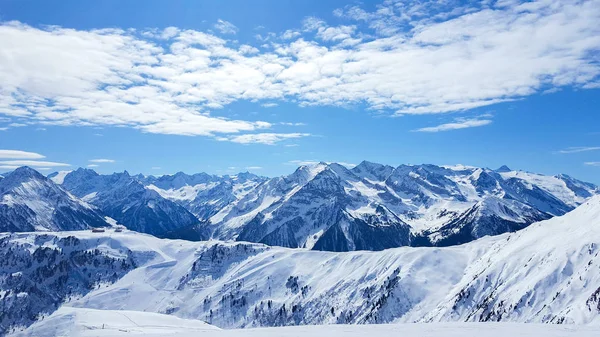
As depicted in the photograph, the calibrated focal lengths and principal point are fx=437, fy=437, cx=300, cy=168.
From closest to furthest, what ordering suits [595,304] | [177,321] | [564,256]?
[595,304], [177,321], [564,256]

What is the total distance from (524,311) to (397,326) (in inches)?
6094

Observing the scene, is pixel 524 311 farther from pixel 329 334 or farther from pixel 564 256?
pixel 329 334

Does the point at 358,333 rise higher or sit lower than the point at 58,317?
higher

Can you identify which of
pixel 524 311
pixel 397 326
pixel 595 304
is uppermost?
pixel 397 326

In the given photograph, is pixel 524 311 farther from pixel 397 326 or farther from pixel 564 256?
pixel 397 326

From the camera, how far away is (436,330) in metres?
51.7

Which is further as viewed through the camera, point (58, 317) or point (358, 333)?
point (58, 317)

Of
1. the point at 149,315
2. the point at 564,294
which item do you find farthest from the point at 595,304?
the point at 149,315

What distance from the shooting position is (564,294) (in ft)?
574

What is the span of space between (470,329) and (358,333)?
1347 cm

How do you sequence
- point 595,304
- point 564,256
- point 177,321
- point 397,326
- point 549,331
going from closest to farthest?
point 549,331
point 397,326
point 595,304
point 177,321
point 564,256

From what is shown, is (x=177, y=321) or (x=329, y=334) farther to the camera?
(x=177, y=321)

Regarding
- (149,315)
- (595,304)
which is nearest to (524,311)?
(595,304)

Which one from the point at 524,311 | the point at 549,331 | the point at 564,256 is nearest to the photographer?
the point at 549,331
